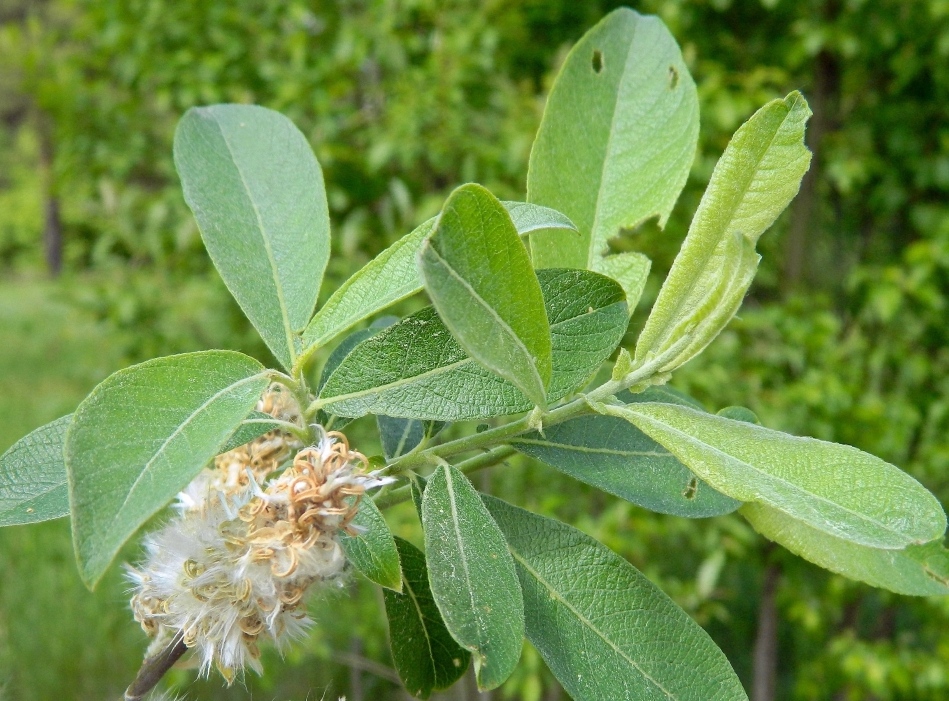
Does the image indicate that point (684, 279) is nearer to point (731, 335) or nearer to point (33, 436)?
point (33, 436)

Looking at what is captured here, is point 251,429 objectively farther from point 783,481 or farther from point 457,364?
point 783,481

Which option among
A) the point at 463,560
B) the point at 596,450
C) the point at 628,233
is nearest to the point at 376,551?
the point at 463,560

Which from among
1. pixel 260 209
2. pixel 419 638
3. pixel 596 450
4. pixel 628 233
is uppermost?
pixel 260 209

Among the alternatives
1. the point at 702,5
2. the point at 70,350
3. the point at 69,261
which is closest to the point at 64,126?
the point at 69,261

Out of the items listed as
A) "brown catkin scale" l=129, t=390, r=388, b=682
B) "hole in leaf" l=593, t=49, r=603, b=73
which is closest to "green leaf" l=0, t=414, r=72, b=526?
"brown catkin scale" l=129, t=390, r=388, b=682

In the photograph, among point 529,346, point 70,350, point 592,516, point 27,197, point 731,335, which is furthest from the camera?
point 27,197

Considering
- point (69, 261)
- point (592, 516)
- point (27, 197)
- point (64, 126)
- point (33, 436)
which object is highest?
point (33, 436)

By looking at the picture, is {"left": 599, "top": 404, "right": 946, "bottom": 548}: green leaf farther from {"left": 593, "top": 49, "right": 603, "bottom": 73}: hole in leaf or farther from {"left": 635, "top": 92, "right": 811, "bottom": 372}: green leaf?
{"left": 593, "top": 49, "right": 603, "bottom": 73}: hole in leaf
